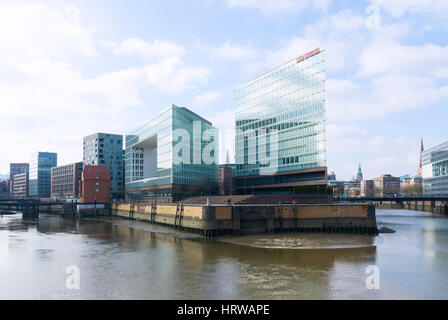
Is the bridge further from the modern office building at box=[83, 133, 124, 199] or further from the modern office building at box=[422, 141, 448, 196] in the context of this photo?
the modern office building at box=[83, 133, 124, 199]

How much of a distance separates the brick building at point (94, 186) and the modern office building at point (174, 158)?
388 inches

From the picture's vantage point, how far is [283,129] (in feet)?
361

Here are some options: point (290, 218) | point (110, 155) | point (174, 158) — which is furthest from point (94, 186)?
point (290, 218)

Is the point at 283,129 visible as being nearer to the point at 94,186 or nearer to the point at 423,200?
the point at 423,200

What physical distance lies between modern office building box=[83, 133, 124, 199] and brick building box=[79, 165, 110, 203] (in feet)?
135

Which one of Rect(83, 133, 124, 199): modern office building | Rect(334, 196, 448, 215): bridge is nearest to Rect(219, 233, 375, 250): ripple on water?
Rect(334, 196, 448, 215): bridge

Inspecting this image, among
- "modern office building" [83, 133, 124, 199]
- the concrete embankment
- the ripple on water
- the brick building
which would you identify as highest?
"modern office building" [83, 133, 124, 199]

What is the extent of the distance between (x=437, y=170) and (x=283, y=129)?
384 feet

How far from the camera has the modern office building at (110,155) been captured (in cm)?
18312

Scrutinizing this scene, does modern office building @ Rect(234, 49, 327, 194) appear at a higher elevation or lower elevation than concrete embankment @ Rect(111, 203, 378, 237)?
higher

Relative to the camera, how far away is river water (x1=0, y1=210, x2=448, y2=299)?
2916cm
